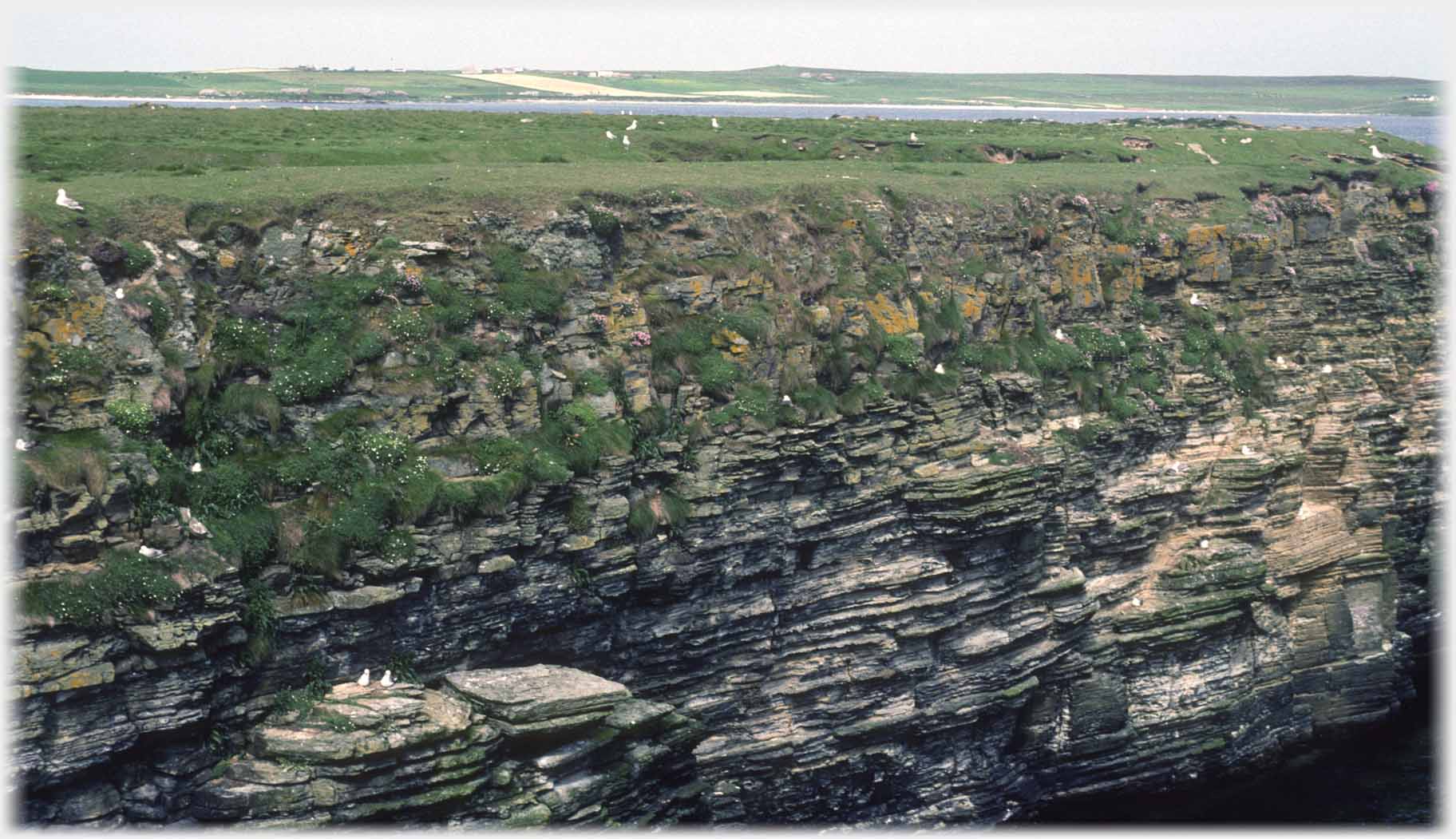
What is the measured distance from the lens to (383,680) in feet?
100

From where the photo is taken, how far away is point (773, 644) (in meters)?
36.3

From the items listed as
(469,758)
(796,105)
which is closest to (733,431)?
(469,758)

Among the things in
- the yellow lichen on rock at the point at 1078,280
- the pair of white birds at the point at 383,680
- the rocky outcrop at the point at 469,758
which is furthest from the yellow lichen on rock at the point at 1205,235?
the pair of white birds at the point at 383,680

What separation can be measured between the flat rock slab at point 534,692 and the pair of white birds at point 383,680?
1.30m

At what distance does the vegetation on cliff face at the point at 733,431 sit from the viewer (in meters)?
30.0

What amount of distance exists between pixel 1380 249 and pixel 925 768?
29.4 meters

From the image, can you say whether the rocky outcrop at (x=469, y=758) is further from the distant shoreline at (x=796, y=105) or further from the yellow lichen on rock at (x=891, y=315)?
the distant shoreline at (x=796, y=105)

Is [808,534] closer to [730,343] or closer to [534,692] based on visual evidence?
[730,343]

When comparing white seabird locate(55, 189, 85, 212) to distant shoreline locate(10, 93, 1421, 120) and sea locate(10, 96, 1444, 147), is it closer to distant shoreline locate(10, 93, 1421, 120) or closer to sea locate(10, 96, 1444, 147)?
distant shoreline locate(10, 93, 1421, 120)

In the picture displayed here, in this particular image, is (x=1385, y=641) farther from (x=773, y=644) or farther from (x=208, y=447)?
(x=208, y=447)

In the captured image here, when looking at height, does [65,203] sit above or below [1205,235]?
above

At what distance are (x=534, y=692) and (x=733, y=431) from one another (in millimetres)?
9165

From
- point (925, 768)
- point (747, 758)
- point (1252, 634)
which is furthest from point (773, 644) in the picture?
point (1252, 634)

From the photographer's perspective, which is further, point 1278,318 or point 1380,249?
point 1380,249
